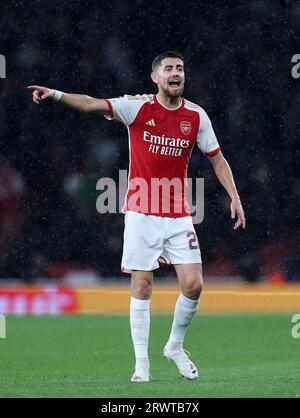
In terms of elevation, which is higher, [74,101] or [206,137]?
[74,101]

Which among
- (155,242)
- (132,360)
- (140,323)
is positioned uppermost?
(155,242)

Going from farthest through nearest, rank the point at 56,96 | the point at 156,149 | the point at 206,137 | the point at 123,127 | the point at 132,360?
the point at 123,127
the point at 132,360
the point at 206,137
the point at 156,149
the point at 56,96

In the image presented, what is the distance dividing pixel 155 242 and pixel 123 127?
9125mm

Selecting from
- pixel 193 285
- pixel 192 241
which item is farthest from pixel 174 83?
pixel 193 285

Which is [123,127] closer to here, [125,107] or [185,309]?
[125,107]

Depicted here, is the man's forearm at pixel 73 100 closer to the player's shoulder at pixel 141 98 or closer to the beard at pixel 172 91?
the player's shoulder at pixel 141 98

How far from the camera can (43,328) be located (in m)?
12.2

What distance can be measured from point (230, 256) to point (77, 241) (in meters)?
2.13

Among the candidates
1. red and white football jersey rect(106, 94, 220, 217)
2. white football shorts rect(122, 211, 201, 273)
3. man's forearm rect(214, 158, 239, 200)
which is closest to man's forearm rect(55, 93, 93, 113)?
red and white football jersey rect(106, 94, 220, 217)

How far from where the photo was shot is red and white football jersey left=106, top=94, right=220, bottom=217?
7164 mm

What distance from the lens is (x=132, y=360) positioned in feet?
30.9

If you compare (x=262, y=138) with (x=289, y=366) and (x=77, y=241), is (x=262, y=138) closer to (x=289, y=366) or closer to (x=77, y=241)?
(x=77, y=241)

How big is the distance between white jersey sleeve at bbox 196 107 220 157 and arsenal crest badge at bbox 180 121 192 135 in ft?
0.30

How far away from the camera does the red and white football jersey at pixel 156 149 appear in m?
7.16
